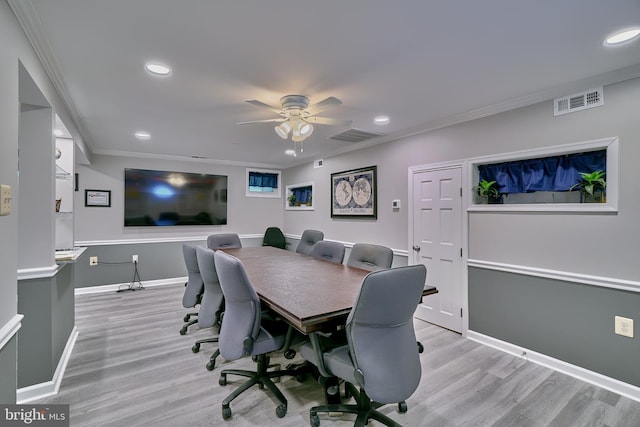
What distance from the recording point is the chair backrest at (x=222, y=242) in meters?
4.33

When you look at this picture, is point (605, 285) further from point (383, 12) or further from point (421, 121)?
point (383, 12)

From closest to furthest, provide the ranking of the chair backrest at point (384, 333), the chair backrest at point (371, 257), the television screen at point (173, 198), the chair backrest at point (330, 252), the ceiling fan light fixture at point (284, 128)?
the chair backrest at point (384, 333) → the ceiling fan light fixture at point (284, 128) → the chair backrest at point (371, 257) → the chair backrest at point (330, 252) → the television screen at point (173, 198)

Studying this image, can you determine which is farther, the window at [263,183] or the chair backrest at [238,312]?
the window at [263,183]

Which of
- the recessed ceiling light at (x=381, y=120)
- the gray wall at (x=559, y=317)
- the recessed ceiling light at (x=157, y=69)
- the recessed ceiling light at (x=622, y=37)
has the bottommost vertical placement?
the gray wall at (x=559, y=317)

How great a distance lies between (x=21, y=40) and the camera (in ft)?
5.13

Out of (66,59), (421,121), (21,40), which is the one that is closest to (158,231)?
(66,59)

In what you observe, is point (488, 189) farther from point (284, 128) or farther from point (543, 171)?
point (284, 128)

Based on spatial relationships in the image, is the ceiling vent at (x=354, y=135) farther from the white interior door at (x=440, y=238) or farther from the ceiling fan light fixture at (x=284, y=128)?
the ceiling fan light fixture at (x=284, y=128)

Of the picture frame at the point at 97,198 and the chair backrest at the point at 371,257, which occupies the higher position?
the picture frame at the point at 97,198

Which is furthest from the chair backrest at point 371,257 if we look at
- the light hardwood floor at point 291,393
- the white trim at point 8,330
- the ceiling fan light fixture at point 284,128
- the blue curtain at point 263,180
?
the blue curtain at point 263,180

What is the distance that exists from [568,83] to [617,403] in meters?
2.43

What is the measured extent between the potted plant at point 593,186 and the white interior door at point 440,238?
39.9 inches

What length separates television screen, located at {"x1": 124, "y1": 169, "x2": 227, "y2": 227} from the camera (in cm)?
500

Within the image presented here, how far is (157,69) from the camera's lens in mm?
2105
